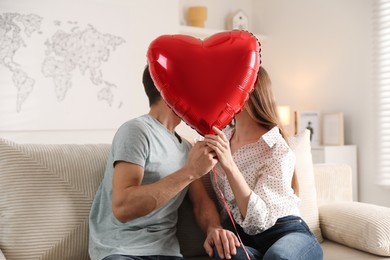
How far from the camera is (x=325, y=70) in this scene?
4.64 meters

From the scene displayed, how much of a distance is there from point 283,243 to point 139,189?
1.66 feet

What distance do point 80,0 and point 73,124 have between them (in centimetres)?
102

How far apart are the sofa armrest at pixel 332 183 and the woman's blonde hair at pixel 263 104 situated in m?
0.54

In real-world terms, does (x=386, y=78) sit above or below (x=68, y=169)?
below

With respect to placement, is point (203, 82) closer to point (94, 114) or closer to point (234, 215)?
point (234, 215)

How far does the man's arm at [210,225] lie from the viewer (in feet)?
5.55

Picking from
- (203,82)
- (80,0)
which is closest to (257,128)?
(203,82)

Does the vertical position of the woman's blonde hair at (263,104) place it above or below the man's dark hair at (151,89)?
below

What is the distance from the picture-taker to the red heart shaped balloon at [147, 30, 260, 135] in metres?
1.45

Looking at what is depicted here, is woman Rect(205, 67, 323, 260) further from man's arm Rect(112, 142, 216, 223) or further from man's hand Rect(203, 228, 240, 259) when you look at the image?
man's arm Rect(112, 142, 216, 223)

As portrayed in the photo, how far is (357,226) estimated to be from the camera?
2062 millimetres

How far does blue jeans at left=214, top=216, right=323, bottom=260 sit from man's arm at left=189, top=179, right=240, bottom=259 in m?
0.03

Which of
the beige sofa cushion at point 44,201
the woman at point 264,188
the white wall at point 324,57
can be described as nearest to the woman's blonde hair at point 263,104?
the woman at point 264,188

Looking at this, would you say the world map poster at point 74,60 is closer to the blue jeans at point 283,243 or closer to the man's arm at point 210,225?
the man's arm at point 210,225
